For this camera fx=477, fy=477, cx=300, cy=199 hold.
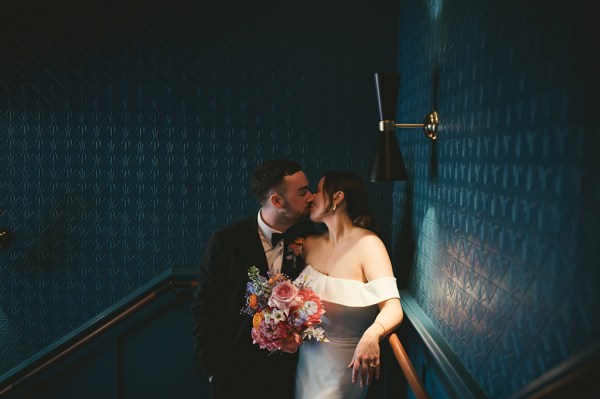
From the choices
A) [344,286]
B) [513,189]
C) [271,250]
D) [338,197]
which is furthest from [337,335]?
[513,189]

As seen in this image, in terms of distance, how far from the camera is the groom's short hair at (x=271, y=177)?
266 cm

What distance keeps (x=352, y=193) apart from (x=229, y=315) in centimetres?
96

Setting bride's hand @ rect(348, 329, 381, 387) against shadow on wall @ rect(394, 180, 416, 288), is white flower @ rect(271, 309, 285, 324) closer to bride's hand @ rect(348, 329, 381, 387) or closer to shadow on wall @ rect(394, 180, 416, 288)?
bride's hand @ rect(348, 329, 381, 387)

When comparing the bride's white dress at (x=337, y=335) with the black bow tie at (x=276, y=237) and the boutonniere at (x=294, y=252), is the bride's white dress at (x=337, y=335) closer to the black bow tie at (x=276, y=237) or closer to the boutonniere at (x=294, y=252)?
the boutonniere at (x=294, y=252)

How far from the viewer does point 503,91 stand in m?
1.38

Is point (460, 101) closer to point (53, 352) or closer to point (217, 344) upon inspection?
point (217, 344)

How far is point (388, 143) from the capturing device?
2.46 meters

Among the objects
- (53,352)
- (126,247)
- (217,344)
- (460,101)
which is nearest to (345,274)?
(217,344)

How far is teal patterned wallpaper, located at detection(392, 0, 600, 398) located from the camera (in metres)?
0.98

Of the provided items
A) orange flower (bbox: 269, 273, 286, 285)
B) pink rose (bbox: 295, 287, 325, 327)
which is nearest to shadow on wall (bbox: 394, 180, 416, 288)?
pink rose (bbox: 295, 287, 325, 327)

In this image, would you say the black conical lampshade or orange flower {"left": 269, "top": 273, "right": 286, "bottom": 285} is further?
the black conical lampshade

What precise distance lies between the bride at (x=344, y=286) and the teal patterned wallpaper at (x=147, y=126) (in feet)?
2.94

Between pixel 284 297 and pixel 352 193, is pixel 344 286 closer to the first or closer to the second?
pixel 284 297

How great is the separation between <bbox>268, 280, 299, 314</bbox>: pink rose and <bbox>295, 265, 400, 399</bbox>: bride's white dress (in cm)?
24
